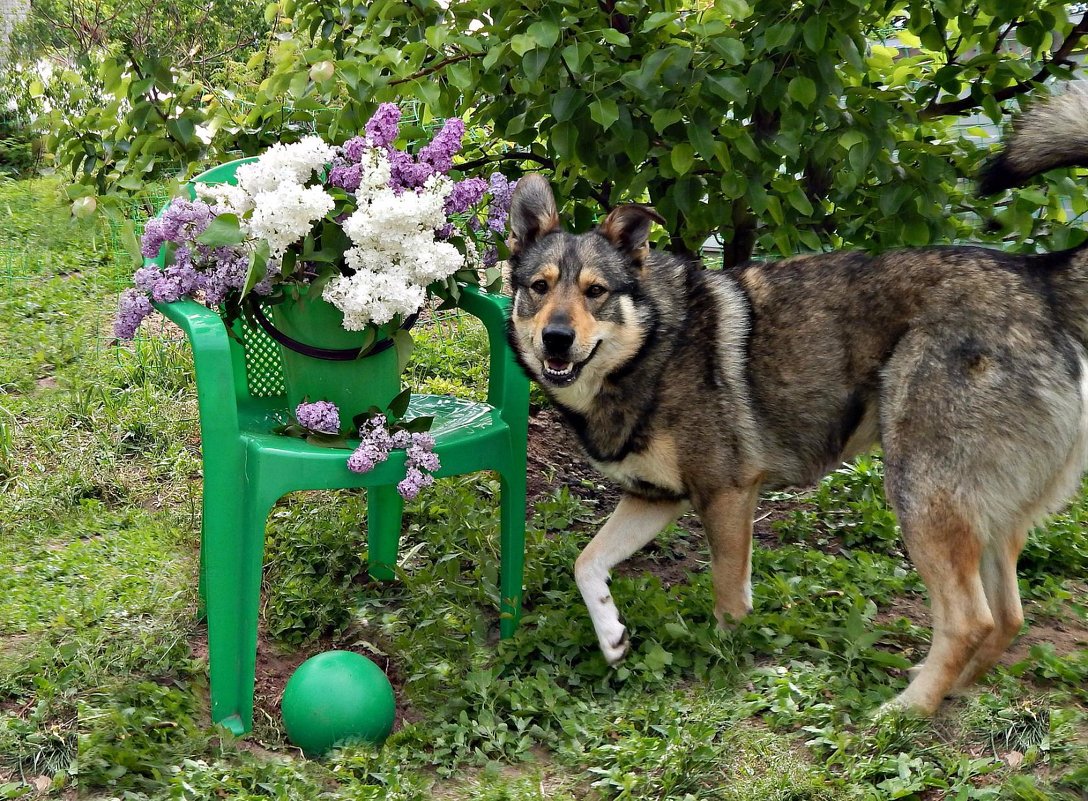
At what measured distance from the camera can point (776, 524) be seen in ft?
14.9

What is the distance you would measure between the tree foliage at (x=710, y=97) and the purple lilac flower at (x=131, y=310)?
521 mm

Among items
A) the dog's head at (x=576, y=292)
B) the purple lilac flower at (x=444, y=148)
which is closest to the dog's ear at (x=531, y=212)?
the dog's head at (x=576, y=292)

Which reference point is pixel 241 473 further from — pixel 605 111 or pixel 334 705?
pixel 605 111

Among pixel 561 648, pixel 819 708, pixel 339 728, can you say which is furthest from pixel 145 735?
pixel 819 708

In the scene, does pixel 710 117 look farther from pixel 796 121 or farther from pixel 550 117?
pixel 550 117

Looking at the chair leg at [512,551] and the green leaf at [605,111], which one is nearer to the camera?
the green leaf at [605,111]

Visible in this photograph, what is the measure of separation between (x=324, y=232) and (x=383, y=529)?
4.26ft

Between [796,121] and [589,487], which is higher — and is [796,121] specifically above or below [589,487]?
above

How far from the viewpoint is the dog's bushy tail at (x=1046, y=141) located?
2998 millimetres

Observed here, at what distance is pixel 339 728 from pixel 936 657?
173cm

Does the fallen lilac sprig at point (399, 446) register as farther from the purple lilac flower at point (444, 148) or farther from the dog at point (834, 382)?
the purple lilac flower at point (444, 148)

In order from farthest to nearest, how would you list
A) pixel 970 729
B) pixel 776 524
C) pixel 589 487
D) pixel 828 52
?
pixel 589 487, pixel 776 524, pixel 828 52, pixel 970 729

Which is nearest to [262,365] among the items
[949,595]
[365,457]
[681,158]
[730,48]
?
[365,457]

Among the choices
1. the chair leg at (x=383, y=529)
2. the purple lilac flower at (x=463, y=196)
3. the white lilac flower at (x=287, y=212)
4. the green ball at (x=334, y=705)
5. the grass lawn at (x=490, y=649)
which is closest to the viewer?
the grass lawn at (x=490, y=649)
